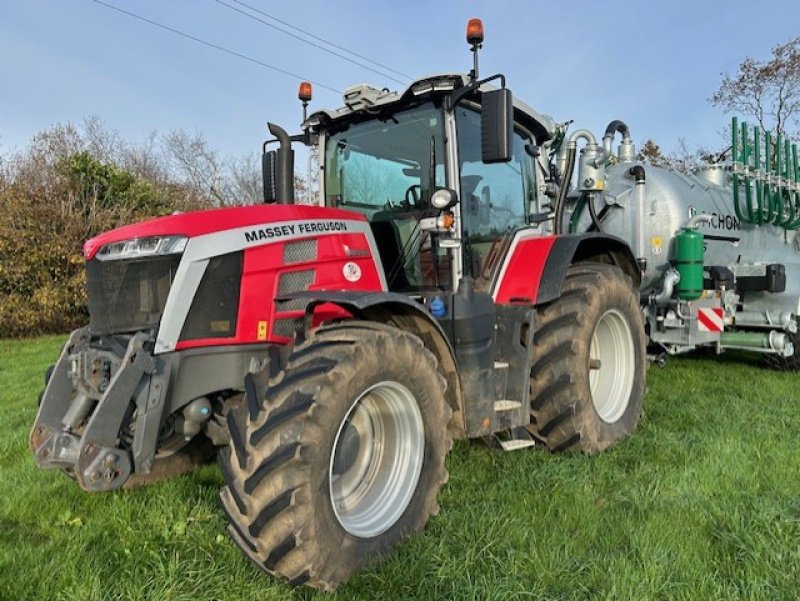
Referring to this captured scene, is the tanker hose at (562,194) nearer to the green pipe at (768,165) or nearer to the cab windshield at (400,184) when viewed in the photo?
→ the cab windshield at (400,184)

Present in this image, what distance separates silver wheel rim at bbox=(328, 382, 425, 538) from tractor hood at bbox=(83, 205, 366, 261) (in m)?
1.00

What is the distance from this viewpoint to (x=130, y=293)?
299 cm

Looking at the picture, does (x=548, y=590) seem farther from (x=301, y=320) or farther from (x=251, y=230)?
(x=251, y=230)

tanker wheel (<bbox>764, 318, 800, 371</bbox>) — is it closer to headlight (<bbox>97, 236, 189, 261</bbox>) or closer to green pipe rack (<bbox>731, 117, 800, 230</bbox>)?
green pipe rack (<bbox>731, 117, 800, 230</bbox>)

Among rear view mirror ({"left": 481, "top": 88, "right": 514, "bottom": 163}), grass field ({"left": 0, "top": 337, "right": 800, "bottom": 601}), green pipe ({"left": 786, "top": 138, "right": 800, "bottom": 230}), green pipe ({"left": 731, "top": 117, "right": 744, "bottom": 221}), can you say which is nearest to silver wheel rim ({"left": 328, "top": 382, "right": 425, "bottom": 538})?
grass field ({"left": 0, "top": 337, "right": 800, "bottom": 601})

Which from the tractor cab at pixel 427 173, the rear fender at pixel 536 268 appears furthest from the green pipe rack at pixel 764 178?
the tractor cab at pixel 427 173

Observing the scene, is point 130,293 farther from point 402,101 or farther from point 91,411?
point 402,101

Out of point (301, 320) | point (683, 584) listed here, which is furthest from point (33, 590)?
point (683, 584)

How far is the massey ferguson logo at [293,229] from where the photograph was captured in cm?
308

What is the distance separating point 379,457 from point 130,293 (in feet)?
4.77

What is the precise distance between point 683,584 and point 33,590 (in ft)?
8.57

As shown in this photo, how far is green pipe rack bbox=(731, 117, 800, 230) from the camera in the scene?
7137mm

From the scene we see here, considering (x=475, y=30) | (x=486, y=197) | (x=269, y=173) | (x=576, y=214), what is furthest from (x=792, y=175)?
(x=269, y=173)

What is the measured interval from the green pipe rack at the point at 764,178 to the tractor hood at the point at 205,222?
5.74 metres
